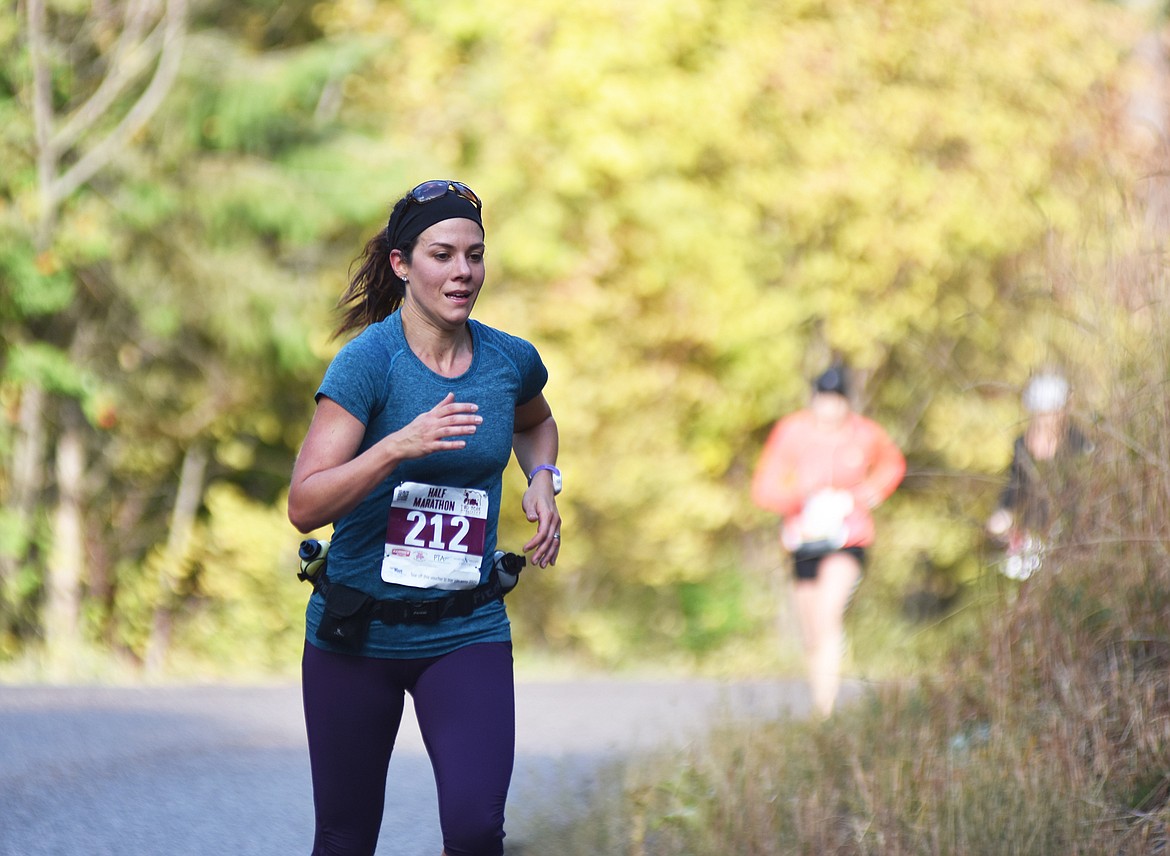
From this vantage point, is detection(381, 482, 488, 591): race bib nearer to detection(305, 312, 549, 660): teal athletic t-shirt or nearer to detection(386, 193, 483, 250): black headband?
detection(305, 312, 549, 660): teal athletic t-shirt

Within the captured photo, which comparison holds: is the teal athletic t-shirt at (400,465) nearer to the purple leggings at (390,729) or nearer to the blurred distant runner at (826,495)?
the purple leggings at (390,729)

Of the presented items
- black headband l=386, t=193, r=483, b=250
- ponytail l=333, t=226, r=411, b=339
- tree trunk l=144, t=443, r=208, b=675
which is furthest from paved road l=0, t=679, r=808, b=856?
tree trunk l=144, t=443, r=208, b=675

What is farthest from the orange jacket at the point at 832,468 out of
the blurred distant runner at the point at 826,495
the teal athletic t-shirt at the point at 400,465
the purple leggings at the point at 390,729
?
the purple leggings at the point at 390,729

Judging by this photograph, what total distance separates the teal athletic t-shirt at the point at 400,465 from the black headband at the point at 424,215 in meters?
0.19

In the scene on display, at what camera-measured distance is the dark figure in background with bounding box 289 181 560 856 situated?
Result: 12.3 ft

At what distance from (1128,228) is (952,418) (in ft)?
33.1

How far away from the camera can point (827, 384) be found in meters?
8.85

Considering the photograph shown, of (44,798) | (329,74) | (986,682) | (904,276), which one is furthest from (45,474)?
(986,682)

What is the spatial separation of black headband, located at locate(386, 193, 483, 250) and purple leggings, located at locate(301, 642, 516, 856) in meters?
0.99

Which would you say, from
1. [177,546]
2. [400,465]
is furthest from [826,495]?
[177,546]

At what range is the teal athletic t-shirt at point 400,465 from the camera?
380 cm

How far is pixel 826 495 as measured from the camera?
866cm

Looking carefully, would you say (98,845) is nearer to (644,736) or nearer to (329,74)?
(644,736)

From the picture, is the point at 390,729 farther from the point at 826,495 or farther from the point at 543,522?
the point at 826,495
